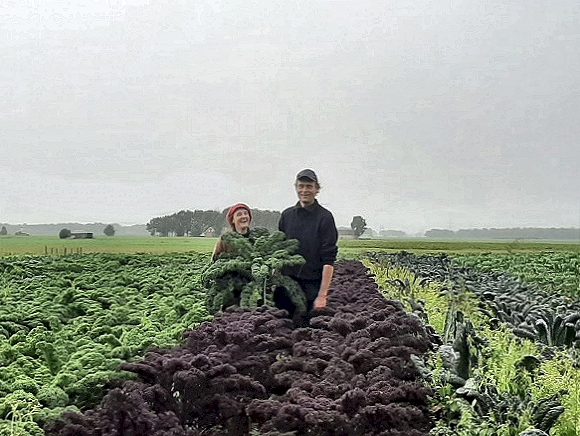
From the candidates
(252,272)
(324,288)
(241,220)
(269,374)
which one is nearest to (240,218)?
(241,220)

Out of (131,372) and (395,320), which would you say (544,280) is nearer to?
(395,320)

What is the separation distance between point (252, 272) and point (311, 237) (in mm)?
489

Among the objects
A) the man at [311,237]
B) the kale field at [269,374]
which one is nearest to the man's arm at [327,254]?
the man at [311,237]

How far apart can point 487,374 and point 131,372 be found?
1543 millimetres

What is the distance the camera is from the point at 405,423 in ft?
9.45

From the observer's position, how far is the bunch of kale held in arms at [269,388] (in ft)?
8.57

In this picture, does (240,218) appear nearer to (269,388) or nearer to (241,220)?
(241,220)

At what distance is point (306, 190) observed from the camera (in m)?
4.83

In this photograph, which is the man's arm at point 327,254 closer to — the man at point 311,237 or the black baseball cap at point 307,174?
the man at point 311,237

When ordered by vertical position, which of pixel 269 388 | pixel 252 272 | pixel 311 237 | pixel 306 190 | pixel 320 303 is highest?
pixel 306 190

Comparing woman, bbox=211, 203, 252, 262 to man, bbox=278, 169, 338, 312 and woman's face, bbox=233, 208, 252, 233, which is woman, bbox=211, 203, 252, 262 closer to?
woman's face, bbox=233, 208, 252, 233

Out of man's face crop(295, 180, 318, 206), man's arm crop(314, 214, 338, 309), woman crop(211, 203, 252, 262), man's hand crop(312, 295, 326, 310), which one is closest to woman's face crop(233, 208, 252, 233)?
woman crop(211, 203, 252, 262)

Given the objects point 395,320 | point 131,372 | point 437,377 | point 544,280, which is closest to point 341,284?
point 395,320

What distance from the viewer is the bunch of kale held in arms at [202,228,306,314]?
4879 mm
